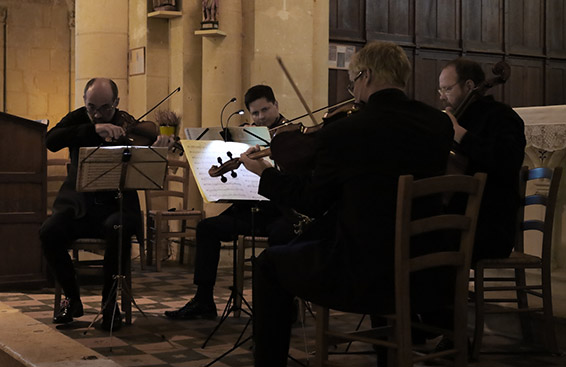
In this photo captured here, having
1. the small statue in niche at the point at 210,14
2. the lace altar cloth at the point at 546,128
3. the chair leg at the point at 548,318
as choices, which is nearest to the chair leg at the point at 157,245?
the small statue in niche at the point at 210,14

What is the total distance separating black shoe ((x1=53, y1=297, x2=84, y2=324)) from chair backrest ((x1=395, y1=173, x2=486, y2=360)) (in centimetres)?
239

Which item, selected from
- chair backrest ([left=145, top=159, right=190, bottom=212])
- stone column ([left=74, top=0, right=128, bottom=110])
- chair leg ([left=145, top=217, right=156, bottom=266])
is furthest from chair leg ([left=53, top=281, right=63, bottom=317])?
stone column ([left=74, top=0, right=128, bottom=110])

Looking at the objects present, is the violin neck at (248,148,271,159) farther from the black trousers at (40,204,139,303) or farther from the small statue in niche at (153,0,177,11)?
the small statue in niche at (153,0,177,11)

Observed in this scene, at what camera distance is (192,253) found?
743cm

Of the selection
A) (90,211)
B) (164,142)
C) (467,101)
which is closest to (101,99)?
(164,142)

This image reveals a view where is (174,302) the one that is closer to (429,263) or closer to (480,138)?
(480,138)

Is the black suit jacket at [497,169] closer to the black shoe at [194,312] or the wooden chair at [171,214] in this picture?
the black shoe at [194,312]

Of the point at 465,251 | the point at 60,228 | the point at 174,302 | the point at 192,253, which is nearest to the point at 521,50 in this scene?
the point at 192,253

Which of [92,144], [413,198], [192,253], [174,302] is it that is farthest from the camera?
[192,253]

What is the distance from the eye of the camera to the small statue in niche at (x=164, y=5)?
744 centimetres

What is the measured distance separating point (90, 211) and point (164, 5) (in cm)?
313

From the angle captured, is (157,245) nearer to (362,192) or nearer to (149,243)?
(149,243)

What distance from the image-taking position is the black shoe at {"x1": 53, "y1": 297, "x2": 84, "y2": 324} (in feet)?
15.1

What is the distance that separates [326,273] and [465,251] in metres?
0.49
